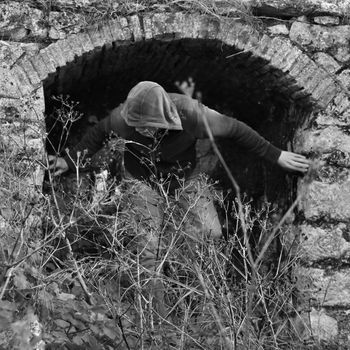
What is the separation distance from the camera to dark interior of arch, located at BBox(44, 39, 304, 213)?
528 cm

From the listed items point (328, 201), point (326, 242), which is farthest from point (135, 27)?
point (326, 242)

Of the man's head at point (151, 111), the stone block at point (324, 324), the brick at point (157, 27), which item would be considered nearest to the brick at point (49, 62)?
the man's head at point (151, 111)

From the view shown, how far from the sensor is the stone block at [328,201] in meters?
5.20

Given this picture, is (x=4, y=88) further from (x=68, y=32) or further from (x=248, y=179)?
(x=248, y=179)

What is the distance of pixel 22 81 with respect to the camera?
195 inches

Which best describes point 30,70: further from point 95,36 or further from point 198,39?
point 198,39

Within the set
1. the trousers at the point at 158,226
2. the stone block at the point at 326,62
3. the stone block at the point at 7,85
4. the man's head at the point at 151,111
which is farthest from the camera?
the stone block at the point at 326,62

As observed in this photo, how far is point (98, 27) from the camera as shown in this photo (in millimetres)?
5020

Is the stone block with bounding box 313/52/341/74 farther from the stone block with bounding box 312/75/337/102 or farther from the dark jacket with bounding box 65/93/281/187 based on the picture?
the dark jacket with bounding box 65/93/281/187

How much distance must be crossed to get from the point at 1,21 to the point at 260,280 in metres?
2.28

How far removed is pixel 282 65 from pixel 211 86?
1.01 meters

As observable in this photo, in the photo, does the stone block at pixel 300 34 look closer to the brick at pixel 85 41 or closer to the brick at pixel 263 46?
the brick at pixel 263 46

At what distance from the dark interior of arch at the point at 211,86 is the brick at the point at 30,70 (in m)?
0.11

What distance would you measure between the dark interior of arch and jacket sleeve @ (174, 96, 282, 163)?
0.36 meters
